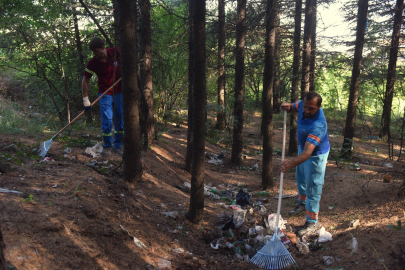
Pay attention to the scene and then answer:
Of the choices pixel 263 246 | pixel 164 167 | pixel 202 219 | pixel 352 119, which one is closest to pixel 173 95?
pixel 164 167

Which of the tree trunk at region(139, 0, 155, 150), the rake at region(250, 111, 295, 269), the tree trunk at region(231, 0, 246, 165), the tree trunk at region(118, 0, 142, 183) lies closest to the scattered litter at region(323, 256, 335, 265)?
the rake at region(250, 111, 295, 269)

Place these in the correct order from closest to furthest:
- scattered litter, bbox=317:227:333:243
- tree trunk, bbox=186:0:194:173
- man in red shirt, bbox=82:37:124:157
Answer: scattered litter, bbox=317:227:333:243 < man in red shirt, bbox=82:37:124:157 < tree trunk, bbox=186:0:194:173

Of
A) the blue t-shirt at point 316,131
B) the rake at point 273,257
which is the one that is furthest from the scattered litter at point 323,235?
the blue t-shirt at point 316,131

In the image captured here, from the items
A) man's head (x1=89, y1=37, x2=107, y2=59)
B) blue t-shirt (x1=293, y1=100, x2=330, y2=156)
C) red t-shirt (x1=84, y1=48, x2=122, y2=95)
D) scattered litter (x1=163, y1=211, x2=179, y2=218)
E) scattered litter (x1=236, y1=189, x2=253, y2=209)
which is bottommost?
scattered litter (x1=236, y1=189, x2=253, y2=209)

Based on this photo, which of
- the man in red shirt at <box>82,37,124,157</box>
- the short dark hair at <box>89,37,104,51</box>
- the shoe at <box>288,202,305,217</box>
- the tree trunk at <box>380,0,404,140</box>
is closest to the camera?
the shoe at <box>288,202,305,217</box>

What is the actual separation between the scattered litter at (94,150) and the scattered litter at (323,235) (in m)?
4.49

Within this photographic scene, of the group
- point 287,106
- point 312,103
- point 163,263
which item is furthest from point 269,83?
point 163,263

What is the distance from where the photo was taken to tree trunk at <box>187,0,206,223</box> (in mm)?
4379

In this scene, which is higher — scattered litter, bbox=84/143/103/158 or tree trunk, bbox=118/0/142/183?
tree trunk, bbox=118/0/142/183

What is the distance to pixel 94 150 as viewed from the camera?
6242 millimetres

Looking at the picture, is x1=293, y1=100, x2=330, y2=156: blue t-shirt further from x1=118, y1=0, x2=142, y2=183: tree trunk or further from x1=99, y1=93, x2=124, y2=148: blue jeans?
x1=99, y1=93, x2=124, y2=148: blue jeans

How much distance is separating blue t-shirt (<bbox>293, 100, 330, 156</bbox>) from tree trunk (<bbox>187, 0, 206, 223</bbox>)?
1.55 m

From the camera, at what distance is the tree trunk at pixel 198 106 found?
438 cm

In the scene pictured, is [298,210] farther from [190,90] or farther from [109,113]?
[109,113]
